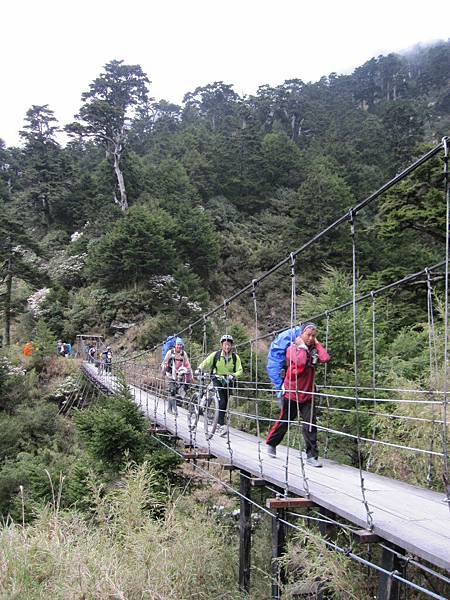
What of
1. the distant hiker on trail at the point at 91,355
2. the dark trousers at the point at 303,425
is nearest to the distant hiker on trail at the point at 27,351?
the distant hiker on trail at the point at 91,355

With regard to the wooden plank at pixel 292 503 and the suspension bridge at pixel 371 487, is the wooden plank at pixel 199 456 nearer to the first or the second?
the suspension bridge at pixel 371 487

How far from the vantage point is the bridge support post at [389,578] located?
7.70 feet

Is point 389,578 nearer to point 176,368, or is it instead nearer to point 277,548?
point 277,548

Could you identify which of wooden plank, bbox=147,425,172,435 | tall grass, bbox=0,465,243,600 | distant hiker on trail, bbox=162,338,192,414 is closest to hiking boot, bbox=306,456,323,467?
tall grass, bbox=0,465,243,600

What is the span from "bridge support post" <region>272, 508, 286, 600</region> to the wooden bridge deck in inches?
9.5

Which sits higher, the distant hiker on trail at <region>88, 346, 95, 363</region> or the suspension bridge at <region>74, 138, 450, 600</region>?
the distant hiker on trail at <region>88, 346, 95, 363</region>

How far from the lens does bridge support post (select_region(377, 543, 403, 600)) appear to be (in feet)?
7.70

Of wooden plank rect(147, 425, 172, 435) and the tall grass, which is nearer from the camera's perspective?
the tall grass

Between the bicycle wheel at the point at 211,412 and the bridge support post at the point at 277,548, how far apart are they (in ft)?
5.00

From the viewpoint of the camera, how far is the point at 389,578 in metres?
2.37

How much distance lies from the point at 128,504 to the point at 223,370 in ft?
4.86

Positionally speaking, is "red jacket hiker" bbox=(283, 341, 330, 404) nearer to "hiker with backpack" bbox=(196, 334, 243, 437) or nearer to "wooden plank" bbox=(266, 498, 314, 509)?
"wooden plank" bbox=(266, 498, 314, 509)

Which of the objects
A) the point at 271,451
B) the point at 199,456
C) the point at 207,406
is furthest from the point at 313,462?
the point at 207,406

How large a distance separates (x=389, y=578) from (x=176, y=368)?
4.93 meters
